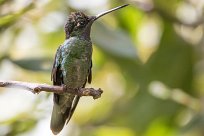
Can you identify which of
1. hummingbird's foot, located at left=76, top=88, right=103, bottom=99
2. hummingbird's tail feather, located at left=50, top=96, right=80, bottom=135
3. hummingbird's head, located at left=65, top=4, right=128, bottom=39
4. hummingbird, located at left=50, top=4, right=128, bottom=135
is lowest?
hummingbird's tail feather, located at left=50, top=96, right=80, bottom=135

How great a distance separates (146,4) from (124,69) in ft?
1.54

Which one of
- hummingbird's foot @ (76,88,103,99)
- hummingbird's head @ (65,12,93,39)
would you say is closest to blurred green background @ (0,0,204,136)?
hummingbird's head @ (65,12,93,39)

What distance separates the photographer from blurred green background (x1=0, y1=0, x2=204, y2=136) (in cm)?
435

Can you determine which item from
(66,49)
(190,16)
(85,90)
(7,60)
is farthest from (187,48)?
(85,90)

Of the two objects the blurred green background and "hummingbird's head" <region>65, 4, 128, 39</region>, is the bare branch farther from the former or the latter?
the blurred green background

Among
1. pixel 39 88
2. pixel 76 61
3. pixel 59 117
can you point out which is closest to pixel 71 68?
pixel 76 61

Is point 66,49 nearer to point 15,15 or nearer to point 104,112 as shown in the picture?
point 15,15

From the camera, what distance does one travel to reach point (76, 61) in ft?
10.8

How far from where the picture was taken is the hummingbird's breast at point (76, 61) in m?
3.23

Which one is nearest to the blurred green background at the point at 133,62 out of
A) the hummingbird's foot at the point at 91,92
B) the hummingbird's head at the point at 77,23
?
the hummingbird's head at the point at 77,23

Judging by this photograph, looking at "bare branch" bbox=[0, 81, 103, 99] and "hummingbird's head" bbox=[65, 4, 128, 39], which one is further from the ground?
"bare branch" bbox=[0, 81, 103, 99]

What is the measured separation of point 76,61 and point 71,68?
41mm

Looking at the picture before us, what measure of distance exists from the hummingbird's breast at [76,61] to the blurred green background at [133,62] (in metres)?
0.82

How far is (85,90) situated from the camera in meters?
2.82
